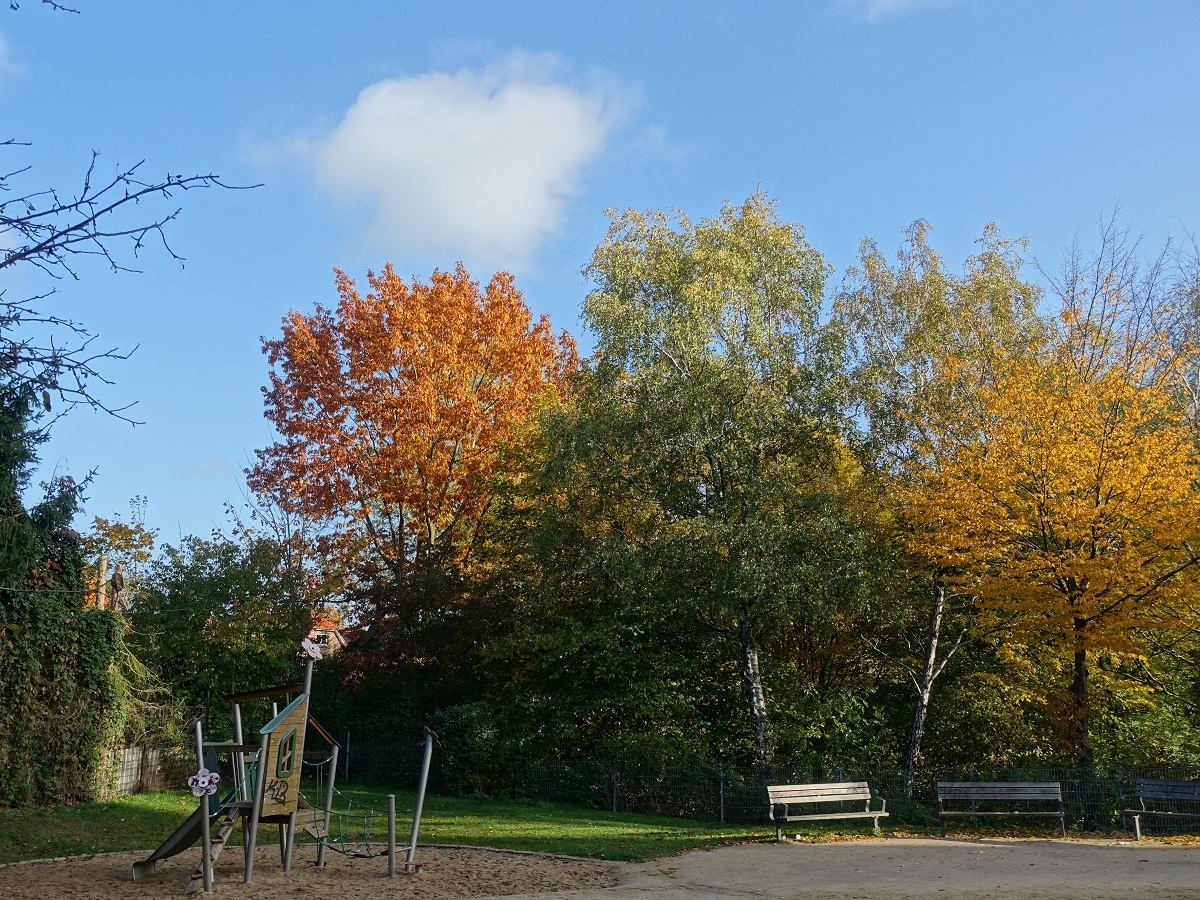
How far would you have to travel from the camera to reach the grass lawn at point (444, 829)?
508 inches

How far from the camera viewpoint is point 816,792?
1506 centimetres

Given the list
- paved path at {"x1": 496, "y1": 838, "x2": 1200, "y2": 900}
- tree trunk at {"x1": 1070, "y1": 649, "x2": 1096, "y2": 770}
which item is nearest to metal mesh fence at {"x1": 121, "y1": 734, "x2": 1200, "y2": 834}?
tree trunk at {"x1": 1070, "y1": 649, "x2": 1096, "y2": 770}

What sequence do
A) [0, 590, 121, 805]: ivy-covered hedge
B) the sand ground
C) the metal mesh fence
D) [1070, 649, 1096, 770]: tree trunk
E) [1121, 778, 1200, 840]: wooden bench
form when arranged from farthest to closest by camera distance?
[1070, 649, 1096, 770]: tree trunk < the metal mesh fence < [0, 590, 121, 805]: ivy-covered hedge < [1121, 778, 1200, 840]: wooden bench < the sand ground

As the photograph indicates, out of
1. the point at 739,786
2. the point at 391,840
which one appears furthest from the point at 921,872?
the point at 739,786

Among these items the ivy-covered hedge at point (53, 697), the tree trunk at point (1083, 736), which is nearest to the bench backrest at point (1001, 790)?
the tree trunk at point (1083, 736)

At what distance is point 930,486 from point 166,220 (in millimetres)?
17099

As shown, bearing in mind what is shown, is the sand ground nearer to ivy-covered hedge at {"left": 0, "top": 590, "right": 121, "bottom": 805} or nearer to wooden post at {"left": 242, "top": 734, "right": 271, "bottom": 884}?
wooden post at {"left": 242, "top": 734, "right": 271, "bottom": 884}

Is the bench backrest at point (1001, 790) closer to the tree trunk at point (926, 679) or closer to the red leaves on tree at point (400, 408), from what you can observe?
the tree trunk at point (926, 679)

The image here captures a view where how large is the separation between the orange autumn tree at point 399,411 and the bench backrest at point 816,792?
528 inches

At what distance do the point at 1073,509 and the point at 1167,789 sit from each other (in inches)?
180

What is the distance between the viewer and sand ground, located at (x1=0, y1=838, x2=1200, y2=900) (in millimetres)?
9844

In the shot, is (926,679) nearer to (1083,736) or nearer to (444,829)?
(1083,736)

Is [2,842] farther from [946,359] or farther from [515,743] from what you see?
[946,359]

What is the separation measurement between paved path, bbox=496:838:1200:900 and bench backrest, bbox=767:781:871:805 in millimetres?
777
